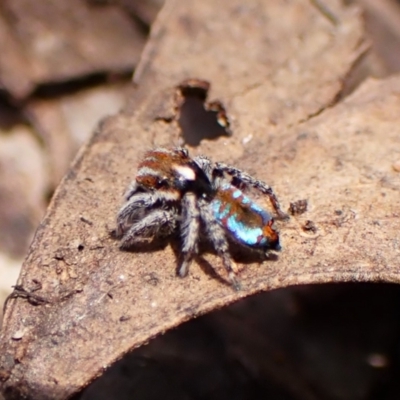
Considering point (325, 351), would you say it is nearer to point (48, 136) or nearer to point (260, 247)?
point (260, 247)

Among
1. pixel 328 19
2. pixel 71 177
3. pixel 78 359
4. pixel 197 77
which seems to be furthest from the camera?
pixel 328 19

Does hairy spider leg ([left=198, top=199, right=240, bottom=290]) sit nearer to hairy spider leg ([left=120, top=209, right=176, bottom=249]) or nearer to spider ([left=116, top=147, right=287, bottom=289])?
spider ([left=116, top=147, right=287, bottom=289])

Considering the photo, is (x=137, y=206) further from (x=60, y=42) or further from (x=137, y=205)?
(x=60, y=42)

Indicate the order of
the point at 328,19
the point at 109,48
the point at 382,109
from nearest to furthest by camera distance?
1. the point at 382,109
2. the point at 328,19
3. the point at 109,48

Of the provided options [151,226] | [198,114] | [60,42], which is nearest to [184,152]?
[151,226]

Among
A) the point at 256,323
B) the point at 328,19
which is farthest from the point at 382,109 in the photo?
the point at 256,323

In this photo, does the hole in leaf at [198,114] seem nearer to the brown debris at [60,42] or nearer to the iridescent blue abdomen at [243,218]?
the iridescent blue abdomen at [243,218]

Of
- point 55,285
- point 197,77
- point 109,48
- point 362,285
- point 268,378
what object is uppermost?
point 109,48
